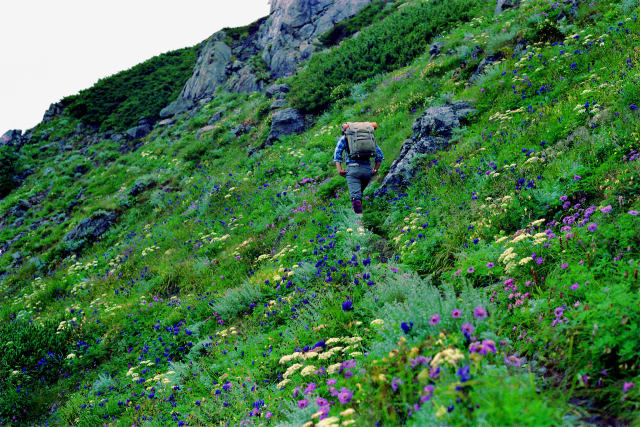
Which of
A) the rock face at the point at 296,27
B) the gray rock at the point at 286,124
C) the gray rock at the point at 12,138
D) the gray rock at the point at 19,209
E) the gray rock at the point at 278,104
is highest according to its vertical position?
the gray rock at the point at 12,138

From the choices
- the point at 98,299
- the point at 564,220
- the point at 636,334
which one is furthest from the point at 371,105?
the point at 636,334

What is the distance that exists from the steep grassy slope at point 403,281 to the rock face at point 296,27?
1356 cm

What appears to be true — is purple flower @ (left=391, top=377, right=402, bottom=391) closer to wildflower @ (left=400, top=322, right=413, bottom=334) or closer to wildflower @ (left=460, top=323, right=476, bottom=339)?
wildflower @ (left=400, top=322, right=413, bottom=334)

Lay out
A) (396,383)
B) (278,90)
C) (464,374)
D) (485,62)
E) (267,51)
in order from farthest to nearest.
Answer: (267,51) → (278,90) → (485,62) → (396,383) → (464,374)

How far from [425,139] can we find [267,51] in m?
22.5

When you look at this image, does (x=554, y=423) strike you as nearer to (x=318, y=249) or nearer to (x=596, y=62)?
(x=318, y=249)

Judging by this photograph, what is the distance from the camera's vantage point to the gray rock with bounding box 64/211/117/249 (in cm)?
1354

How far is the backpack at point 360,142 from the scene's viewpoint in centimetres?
709

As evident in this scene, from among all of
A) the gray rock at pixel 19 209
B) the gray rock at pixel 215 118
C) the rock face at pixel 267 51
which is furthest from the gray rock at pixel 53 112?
the gray rock at pixel 215 118

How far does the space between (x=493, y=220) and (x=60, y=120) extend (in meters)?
34.6

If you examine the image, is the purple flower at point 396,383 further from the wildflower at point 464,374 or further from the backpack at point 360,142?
the backpack at point 360,142

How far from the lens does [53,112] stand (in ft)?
96.9

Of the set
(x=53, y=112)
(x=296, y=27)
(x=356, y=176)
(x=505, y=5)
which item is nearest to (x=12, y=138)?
(x=53, y=112)

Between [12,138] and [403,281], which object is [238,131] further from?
[12,138]
